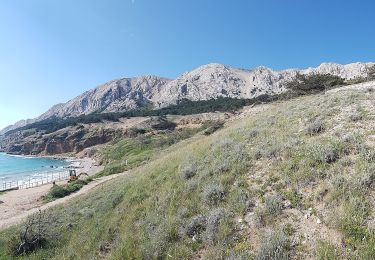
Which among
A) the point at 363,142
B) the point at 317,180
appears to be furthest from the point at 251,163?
the point at 363,142

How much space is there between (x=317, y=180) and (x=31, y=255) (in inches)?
431

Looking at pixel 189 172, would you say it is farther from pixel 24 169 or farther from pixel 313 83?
pixel 24 169

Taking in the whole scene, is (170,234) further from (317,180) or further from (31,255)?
(31,255)

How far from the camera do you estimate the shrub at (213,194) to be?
9.26 meters

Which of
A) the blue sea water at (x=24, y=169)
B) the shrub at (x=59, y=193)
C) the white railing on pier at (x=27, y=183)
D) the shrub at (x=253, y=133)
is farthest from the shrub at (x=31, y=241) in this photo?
the blue sea water at (x=24, y=169)

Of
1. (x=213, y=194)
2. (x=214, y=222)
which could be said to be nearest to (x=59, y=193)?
(x=213, y=194)

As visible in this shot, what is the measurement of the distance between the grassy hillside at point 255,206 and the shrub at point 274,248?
0.02 m

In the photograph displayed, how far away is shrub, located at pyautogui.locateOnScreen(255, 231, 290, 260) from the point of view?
6.05 meters

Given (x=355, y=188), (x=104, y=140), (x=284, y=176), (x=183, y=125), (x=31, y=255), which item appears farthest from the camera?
(x=104, y=140)

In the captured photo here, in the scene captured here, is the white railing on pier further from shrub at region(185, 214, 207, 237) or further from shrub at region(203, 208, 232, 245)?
shrub at region(203, 208, 232, 245)

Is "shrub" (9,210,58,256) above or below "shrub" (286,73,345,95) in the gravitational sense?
below

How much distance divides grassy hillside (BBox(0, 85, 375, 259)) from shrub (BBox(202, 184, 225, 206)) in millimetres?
37

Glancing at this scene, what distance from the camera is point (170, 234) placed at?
328 inches

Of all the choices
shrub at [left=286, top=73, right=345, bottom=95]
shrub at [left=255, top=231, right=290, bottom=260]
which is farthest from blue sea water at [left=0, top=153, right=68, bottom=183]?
shrub at [left=255, top=231, right=290, bottom=260]
